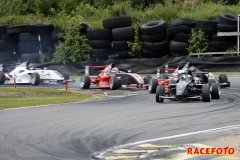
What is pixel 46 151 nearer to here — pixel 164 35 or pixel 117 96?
pixel 117 96

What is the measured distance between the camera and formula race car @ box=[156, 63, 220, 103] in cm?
1602

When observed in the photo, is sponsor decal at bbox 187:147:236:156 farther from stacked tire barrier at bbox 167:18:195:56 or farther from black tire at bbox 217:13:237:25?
black tire at bbox 217:13:237:25

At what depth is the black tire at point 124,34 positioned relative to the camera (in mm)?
31147

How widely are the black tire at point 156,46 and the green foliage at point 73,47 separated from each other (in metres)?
3.84

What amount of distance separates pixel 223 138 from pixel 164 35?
20.9 meters

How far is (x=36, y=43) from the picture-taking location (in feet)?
109

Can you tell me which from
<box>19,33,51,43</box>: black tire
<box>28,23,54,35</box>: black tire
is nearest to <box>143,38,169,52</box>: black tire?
<box>28,23,54,35</box>: black tire

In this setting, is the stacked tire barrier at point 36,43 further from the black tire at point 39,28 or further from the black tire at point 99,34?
the black tire at point 99,34

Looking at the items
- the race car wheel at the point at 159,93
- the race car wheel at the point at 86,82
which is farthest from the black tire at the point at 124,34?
the race car wheel at the point at 159,93

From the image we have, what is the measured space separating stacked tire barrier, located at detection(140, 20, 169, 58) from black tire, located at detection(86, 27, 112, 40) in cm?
208

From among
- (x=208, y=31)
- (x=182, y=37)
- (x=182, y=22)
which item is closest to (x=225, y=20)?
(x=208, y=31)

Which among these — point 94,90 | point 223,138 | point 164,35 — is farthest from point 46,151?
point 164,35

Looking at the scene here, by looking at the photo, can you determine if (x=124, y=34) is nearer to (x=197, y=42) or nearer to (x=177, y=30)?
(x=177, y=30)

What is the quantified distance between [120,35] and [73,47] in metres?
3.43
